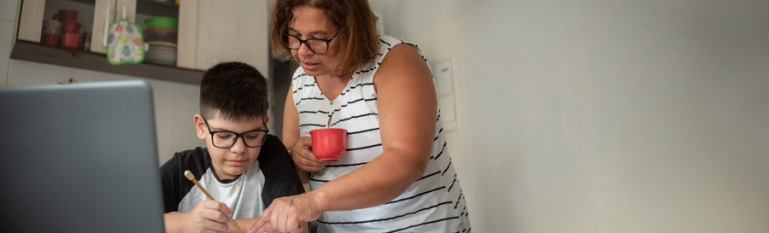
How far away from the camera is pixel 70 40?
1879 millimetres

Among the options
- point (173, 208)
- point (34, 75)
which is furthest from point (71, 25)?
point (173, 208)

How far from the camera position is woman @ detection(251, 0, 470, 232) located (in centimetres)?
99

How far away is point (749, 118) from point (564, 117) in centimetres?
55

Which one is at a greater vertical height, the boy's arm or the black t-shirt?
the black t-shirt

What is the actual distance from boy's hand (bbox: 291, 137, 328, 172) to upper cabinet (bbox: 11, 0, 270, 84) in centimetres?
116

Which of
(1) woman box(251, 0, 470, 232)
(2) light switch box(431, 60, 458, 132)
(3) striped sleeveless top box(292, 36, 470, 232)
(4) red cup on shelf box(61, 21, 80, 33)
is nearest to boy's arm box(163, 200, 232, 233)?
(1) woman box(251, 0, 470, 232)

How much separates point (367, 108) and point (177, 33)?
1.36 metres

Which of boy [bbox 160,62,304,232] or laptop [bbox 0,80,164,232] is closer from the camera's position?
laptop [bbox 0,80,164,232]

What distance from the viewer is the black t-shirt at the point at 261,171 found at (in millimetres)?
1062

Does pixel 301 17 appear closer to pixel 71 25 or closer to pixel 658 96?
pixel 658 96

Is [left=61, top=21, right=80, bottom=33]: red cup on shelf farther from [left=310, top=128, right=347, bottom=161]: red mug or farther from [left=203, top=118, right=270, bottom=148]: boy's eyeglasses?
[left=310, top=128, right=347, bottom=161]: red mug

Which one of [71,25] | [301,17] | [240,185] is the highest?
[71,25]

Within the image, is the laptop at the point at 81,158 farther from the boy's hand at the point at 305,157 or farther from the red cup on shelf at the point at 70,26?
the red cup on shelf at the point at 70,26

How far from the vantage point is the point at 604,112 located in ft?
5.58
